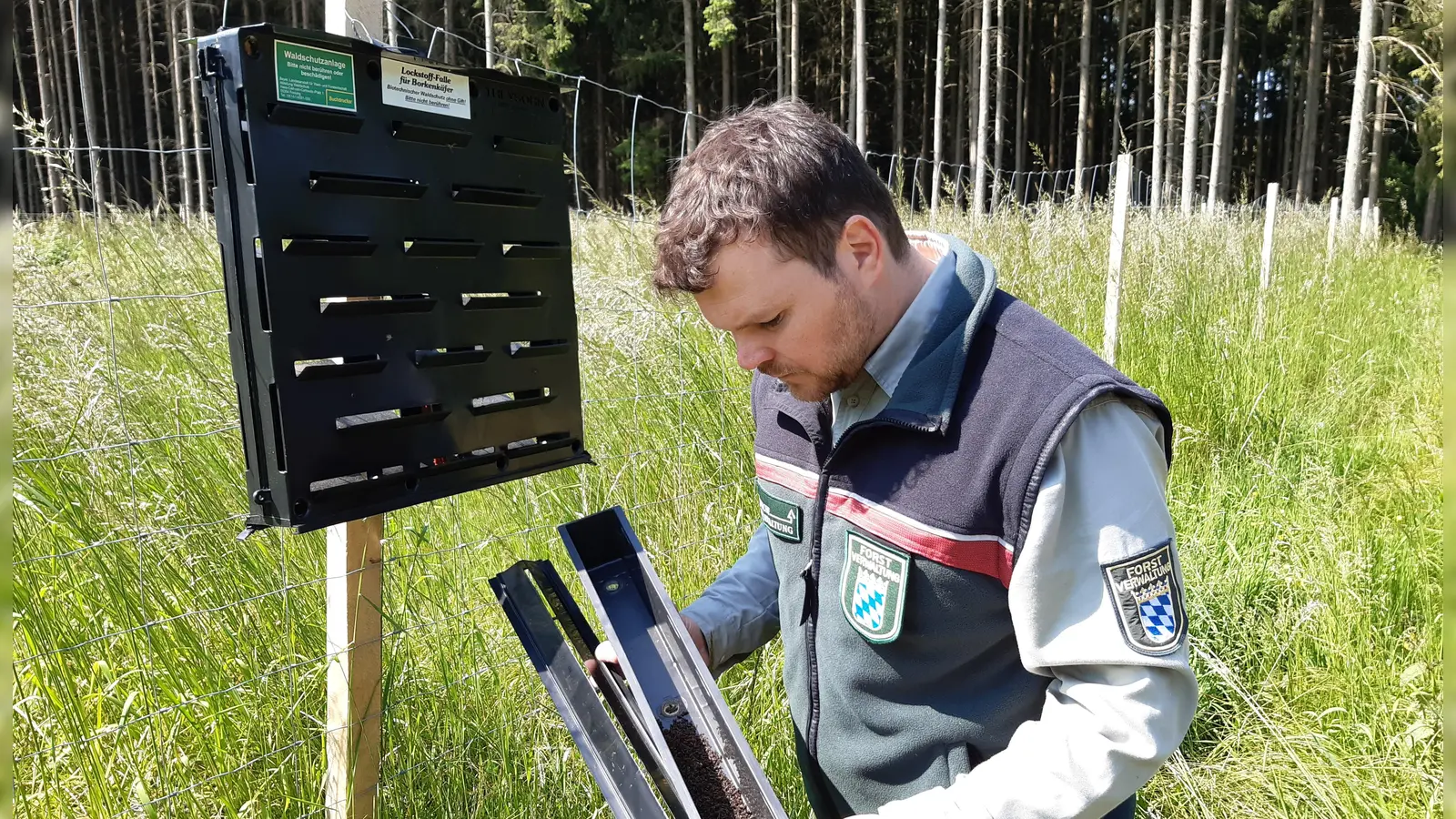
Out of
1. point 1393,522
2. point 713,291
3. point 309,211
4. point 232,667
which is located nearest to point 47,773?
point 232,667

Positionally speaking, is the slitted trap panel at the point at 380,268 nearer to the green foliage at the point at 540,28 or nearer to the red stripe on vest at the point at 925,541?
the red stripe on vest at the point at 925,541

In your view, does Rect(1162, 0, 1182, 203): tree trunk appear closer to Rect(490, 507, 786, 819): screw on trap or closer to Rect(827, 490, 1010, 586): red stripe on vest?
Rect(827, 490, 1010, 586): red stripe on vest

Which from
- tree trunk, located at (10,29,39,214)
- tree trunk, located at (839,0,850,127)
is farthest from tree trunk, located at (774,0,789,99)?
tree trunk, located at (10,29,39,214)

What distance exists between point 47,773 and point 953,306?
5.86 ft

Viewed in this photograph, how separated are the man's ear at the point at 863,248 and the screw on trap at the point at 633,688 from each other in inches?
20.4

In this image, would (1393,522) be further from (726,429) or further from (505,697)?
(505,697)

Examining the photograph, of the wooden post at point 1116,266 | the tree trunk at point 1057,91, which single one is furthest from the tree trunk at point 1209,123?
the wooden post at point 1116,266

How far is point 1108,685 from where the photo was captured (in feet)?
3.55

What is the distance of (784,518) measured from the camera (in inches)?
58.9

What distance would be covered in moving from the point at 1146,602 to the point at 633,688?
663 mm

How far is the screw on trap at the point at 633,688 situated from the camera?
1.18 m

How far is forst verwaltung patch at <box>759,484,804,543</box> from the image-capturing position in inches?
57.9

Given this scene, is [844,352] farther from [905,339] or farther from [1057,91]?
[1057,91]

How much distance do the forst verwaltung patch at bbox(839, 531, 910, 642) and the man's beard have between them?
0.75 ft
